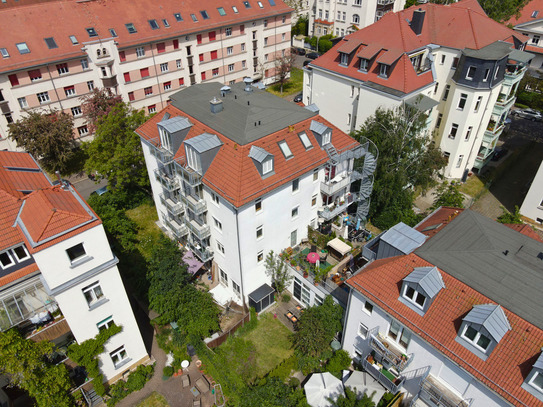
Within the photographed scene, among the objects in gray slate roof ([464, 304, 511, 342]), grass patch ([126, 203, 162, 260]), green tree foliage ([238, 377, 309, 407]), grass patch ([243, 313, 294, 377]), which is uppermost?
gray slate roof ([464, 304, 511, 342])

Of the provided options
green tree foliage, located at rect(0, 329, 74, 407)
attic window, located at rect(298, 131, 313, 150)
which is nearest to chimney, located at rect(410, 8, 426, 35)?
attic window, located at rect(298, 131, 313, 150)

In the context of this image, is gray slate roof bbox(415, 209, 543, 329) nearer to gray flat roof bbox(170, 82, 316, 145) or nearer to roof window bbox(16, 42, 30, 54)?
gray flat roof bbox(170, 82, 316, 145)

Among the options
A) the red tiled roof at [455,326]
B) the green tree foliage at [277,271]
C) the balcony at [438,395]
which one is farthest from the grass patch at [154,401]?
the balcony at [438,395]

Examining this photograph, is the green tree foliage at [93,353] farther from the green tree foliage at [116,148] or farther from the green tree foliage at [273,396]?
the green tree foliage at [116,148]

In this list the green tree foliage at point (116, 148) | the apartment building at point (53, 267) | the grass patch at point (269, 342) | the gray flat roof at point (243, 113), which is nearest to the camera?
the apartment building at point (53, 267)

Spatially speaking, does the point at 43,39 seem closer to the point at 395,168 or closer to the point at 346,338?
the point at 395,168
